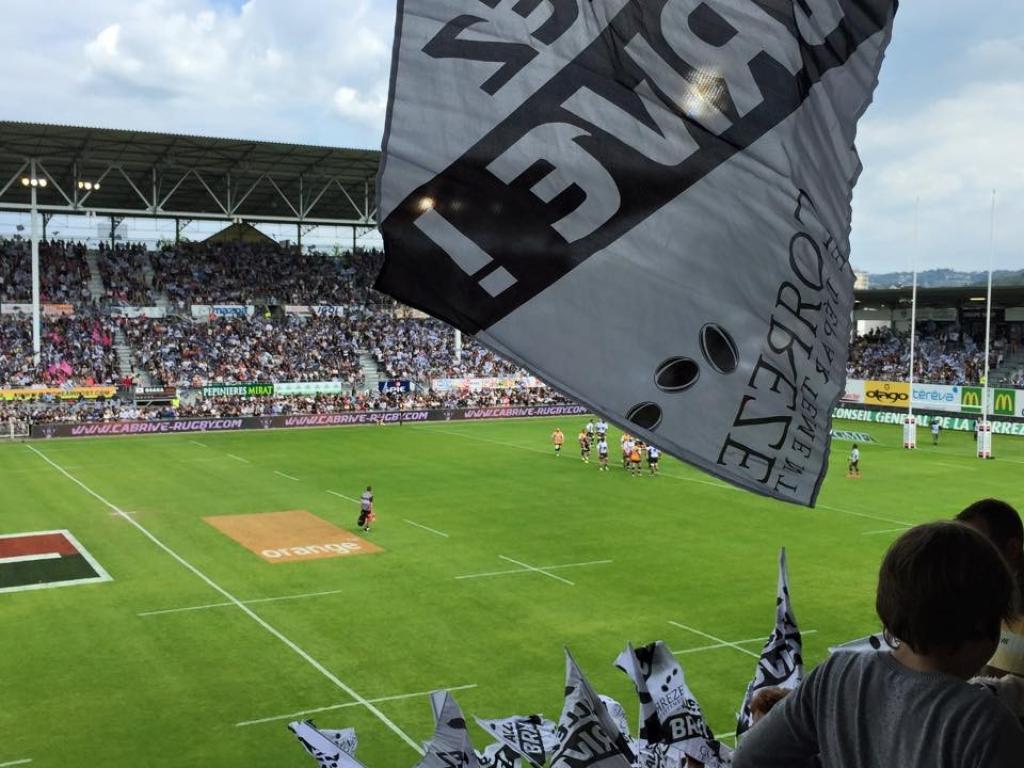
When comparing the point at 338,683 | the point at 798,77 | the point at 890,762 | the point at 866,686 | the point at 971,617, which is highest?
the point at 798,77

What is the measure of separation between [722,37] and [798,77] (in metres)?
0.48

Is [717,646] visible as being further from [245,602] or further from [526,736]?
[526,736]

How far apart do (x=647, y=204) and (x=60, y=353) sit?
57114 millimetres

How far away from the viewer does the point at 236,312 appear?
214 ft

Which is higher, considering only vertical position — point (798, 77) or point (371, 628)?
point (798, 77)

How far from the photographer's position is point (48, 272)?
207 feet

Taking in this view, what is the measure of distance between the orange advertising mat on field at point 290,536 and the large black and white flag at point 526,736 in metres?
18.3

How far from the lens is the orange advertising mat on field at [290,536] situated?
2391 cm

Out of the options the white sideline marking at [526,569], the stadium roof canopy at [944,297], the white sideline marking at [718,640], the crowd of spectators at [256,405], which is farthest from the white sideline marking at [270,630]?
the stadium roof canopy at [944,297]

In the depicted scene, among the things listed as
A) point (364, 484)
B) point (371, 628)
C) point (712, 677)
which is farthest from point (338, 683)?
point (364, 484)

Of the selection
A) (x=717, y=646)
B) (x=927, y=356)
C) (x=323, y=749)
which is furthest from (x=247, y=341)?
(x=323, y=749)

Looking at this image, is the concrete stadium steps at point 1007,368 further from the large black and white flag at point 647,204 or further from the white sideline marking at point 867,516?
the large black and white flag at point 647,204

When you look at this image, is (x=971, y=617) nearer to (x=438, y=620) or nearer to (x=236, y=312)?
(x=438, y=620)

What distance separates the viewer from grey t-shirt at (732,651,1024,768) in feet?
6.91
